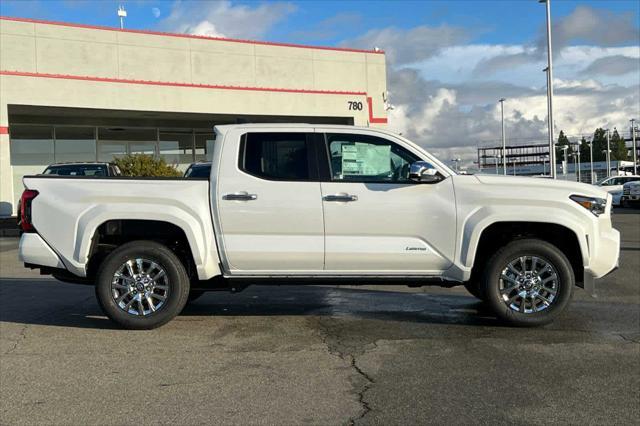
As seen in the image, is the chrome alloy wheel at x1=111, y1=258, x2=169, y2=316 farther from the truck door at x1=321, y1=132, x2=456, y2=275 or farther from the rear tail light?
the truck door at x1=321, y1=132, x2=456, y2=275

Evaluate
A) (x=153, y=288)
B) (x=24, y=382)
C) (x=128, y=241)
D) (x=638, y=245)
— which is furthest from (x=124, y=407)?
(x=638, y=245)

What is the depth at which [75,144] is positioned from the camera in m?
25.8

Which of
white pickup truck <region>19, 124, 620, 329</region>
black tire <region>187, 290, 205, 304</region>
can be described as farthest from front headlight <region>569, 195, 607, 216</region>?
black tire <region>187, 290, 205, 304</region>

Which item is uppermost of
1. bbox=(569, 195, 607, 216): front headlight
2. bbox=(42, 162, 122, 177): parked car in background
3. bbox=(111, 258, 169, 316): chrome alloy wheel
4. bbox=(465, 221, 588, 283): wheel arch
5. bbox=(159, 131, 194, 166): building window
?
bbox=(159, 131, 194, 166): building window

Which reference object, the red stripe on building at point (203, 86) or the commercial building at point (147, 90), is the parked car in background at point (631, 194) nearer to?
the red stripe on building at point (203, 86)

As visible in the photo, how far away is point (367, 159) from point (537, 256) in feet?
6.59

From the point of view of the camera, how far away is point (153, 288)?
20.5 ft

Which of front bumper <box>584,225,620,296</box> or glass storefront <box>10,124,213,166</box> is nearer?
front bumper <box>584,225,620,296</box>

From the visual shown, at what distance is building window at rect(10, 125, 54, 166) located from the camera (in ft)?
81.1

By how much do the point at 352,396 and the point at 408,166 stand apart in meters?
2.66

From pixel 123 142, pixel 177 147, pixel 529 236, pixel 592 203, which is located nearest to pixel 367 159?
pixel 529 236

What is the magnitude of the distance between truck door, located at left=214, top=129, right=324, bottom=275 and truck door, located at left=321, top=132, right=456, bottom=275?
0.54 feet

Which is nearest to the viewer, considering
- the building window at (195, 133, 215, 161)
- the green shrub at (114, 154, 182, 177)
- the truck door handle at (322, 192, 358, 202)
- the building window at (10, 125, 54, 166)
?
the truck door handle at (322, 192, 358, 202)

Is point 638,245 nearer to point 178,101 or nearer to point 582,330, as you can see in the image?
point 582,330
